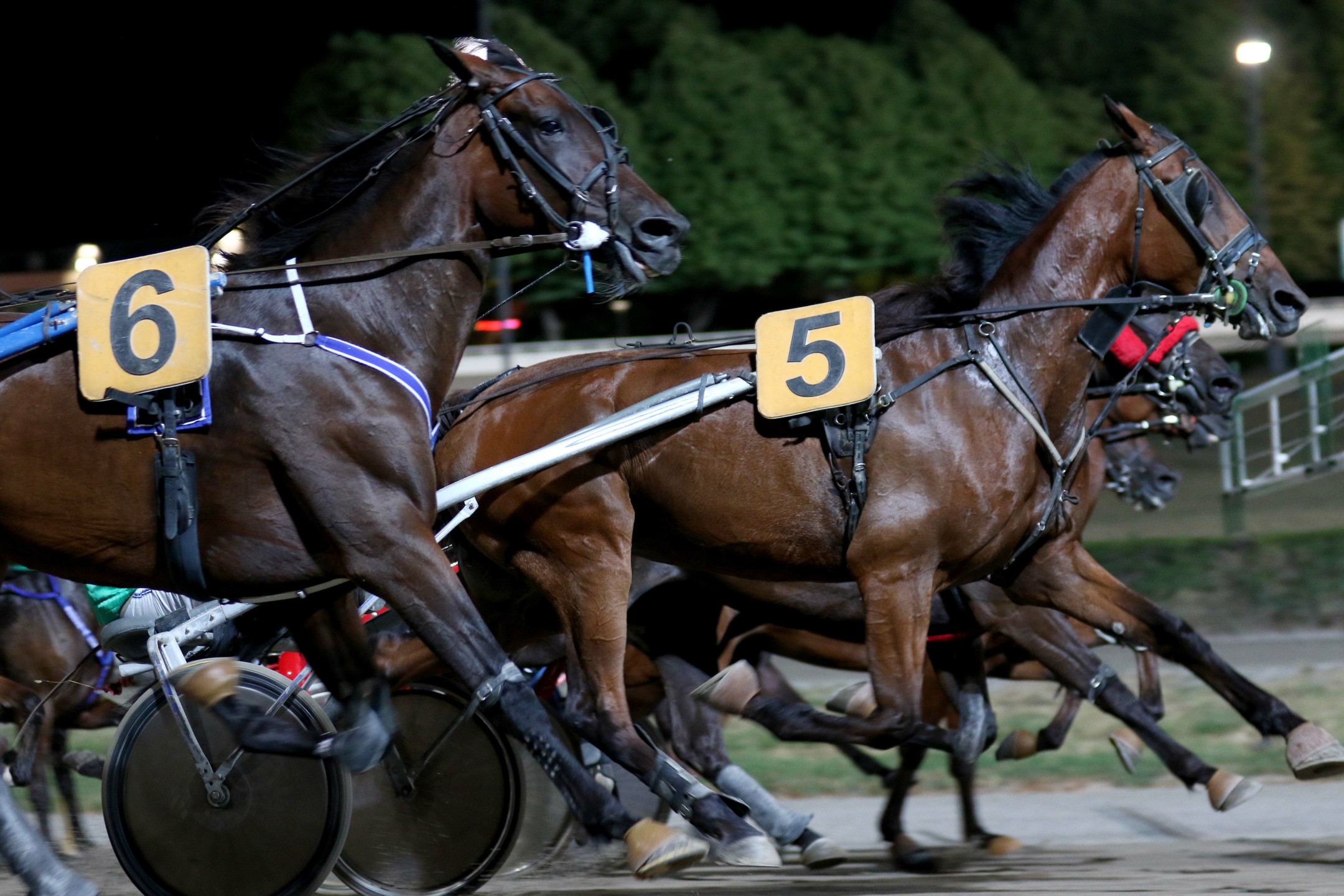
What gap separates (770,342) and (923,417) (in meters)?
0.50

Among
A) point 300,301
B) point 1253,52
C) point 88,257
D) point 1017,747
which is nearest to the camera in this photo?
point 300,301

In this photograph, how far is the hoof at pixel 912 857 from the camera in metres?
5.17

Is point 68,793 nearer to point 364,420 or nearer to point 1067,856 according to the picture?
point 364,420

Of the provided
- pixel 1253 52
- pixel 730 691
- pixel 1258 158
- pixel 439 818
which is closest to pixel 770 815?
pixel 730 691

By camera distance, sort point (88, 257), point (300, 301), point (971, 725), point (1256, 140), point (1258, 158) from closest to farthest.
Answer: point (300, 301)
point (971, 725)
point (88, 257)
point (1258, 158)
point (1256, 140)

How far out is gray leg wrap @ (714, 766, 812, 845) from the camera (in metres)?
4.77

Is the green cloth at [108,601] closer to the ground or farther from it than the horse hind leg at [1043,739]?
farther from it

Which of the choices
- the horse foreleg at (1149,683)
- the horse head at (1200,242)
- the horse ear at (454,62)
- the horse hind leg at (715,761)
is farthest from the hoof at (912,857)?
the horse ear at (454,62)

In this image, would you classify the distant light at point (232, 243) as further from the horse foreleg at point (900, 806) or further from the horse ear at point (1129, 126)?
the horse foreleg at point (900, 806)

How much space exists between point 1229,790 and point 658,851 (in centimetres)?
232

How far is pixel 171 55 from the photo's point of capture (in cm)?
1664

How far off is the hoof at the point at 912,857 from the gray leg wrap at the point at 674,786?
1.24 meters

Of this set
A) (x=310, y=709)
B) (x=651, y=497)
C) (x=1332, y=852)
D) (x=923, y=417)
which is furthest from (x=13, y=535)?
(x=1332, y=852)

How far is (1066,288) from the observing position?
4.80 m
